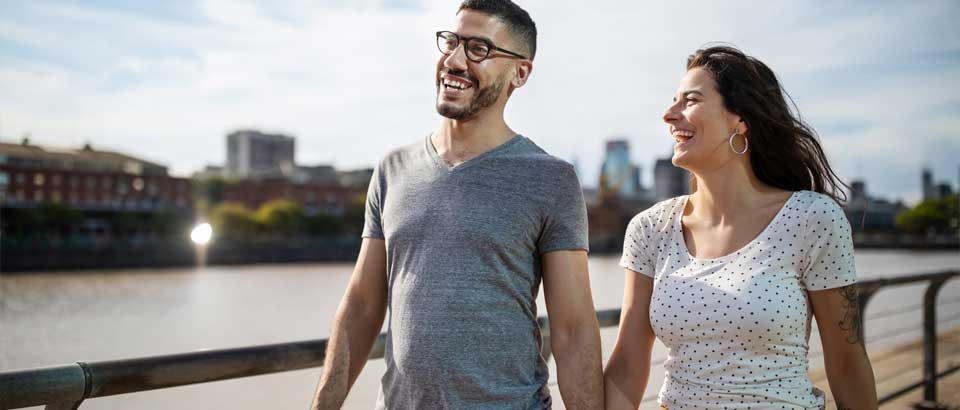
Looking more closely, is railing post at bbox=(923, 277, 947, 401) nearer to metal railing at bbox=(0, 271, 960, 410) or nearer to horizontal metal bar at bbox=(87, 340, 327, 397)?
metal railing at bbox=(0, 271, 960, 410)

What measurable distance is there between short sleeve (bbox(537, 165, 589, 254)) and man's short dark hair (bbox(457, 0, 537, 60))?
0.31m

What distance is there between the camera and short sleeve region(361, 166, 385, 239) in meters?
1.78

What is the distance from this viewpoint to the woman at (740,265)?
5.47 ft

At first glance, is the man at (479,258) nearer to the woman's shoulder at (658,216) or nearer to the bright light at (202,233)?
the woman's shoulder at (658,216)

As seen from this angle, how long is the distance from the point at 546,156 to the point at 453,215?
228 millimetres

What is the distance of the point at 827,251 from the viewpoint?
1686 mm

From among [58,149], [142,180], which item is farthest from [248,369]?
[142,180]

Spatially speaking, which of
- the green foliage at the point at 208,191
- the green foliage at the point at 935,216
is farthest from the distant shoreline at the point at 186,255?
the green foliage at the point at 935,216

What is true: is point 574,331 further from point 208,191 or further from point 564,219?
point 208,191

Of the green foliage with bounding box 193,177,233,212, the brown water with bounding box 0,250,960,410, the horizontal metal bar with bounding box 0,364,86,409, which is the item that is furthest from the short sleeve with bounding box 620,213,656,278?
the green foliage with bounding box 193,177,233,212

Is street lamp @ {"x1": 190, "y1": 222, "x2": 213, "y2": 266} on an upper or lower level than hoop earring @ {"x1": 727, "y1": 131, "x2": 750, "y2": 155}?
lower

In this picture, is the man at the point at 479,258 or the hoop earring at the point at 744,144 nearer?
the man at the point at 479,258

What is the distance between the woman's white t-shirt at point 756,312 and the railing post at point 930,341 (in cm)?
295

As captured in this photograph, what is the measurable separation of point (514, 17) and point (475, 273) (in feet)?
1.86
